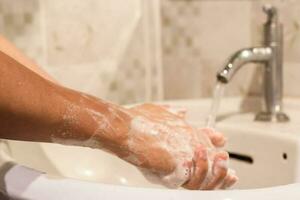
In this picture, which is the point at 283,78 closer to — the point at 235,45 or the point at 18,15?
the point at 235,45

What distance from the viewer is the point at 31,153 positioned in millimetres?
641

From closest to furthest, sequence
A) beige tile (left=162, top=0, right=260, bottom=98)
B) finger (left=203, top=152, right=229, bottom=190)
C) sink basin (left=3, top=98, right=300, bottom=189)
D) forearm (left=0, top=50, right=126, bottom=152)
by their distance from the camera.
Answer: forearm (left=0, top=50, right=126, bottom=152) → finger (left=203, top=152, right=229, bottom=190) → sink basin (left=3, top=98, right=300, bottom=189) → beige tile (left=162, top=0, right=260, bottom=98)

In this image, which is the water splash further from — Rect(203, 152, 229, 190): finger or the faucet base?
Rect(203, 152, 229, 190): finger

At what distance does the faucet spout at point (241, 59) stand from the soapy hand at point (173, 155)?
219mm

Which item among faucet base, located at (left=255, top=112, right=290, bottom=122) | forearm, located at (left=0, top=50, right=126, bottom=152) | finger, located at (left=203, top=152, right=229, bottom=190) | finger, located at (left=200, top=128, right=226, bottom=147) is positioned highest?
forearm, located at (left=0, top=50, right=126, bottom=152)

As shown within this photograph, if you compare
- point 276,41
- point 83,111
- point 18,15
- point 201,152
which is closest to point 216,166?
point 201,152

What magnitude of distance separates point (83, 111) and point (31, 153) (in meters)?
0.22

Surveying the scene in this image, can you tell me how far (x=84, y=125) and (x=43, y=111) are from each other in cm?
4

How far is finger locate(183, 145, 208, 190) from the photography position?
51 cm

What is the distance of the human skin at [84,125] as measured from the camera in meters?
0.42

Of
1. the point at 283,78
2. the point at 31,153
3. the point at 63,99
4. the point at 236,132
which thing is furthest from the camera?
the point at 283,78

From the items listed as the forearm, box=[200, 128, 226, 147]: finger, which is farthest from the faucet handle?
the forearm

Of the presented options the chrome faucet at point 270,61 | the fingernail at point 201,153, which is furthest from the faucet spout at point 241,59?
the fingernail at point 201,153

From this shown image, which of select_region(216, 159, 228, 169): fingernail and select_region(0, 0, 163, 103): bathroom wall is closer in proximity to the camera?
select_region(216, 159, 228, 169): fingernail
